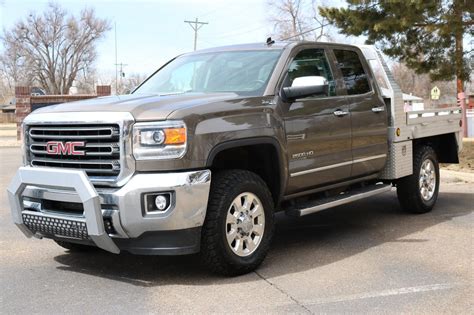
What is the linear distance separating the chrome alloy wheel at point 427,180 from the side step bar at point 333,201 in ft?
2.80

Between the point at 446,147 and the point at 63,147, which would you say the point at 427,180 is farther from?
the point at 63,147

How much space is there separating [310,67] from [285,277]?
90.5 inches

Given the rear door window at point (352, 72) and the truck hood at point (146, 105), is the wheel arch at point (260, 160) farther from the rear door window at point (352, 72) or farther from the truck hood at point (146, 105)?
the rear door window at point (352, 72)

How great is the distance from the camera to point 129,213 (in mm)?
4379

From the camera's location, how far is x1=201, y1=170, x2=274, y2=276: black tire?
Answer: 4711mm

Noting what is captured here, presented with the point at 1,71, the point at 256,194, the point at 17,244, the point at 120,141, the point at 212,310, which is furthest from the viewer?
the point at 1,71

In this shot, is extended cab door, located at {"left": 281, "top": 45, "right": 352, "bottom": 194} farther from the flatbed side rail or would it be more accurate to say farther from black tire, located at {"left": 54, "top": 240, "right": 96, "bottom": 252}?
black tire, located at {"left": 54, "top": 240, "right": 96, "bottom": 252}

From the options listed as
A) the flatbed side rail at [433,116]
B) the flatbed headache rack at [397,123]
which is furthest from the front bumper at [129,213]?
the flatbed side rail at [433,116]

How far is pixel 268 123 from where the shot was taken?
514cm

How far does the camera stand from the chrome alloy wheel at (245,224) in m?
4.89

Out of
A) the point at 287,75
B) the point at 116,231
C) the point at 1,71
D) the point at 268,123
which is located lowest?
the point at 116,231

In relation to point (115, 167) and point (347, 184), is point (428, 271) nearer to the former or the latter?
point (347, 184)

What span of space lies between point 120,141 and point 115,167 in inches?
8.6

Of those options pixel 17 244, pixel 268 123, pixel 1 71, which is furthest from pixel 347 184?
→ pixel 1 71
